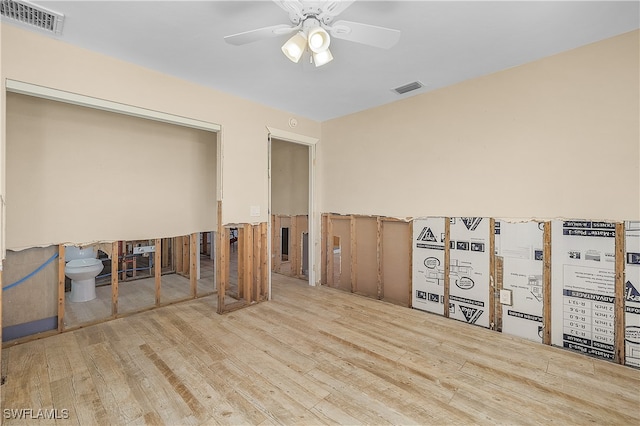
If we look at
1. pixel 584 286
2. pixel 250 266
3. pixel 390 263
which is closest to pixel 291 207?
pixel 250 266

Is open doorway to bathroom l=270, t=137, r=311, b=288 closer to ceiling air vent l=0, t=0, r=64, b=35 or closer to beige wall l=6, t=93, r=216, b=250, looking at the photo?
beige wall l=6, t=93, r=216, b=250

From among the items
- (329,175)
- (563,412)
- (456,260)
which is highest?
(329,175)

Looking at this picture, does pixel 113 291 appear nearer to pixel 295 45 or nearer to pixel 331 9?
pixel 295 45

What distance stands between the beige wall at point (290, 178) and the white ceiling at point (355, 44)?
1.99 meters

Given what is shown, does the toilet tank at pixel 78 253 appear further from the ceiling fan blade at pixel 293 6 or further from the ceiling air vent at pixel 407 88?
the ceiling air vent at pixel 407 88

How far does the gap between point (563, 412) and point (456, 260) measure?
1.61m

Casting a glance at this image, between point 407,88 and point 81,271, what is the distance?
4569mm

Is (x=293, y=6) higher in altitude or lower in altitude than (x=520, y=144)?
higher

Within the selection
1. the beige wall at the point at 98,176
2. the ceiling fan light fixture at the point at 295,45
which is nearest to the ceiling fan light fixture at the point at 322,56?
the ceiling fan light fixture at the point at 295,45

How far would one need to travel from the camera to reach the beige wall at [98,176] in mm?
2754

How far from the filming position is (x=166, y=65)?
2.86 metres

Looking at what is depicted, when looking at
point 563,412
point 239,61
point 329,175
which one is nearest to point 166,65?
point 239,61

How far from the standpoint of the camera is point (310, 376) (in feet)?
7.22

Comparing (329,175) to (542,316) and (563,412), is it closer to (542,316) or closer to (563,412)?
(542,316)
